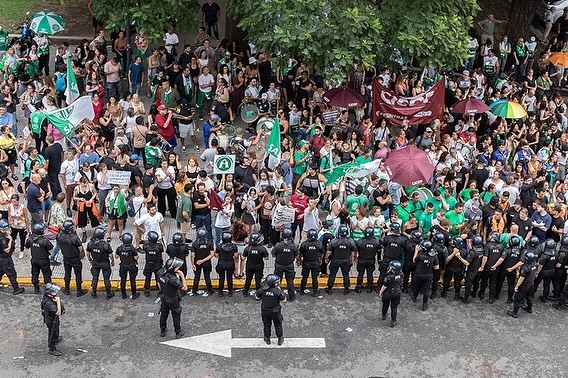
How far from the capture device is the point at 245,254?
13.1 m

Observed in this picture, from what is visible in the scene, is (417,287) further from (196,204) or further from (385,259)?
(196,204)

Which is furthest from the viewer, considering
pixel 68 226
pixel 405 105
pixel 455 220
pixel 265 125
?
pixel 405 105

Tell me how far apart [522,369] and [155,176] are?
7.40m

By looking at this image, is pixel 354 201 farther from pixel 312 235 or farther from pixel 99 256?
pixel 99 256

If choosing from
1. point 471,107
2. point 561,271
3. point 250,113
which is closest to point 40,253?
point 250,113

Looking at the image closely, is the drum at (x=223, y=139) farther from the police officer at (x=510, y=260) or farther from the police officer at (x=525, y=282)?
the police officer at (x=525, y=282)

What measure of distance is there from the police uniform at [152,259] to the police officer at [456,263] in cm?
495

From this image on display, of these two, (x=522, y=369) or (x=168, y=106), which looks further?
(x=168, y=106)

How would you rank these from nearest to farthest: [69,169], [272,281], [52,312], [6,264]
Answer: [52,312] → [272,281] → [6,264] → [69,169]

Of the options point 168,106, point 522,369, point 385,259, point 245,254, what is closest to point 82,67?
point 168,106

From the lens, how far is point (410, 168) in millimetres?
14398

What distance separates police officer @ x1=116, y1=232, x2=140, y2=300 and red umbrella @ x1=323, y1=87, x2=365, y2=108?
660 centimetres

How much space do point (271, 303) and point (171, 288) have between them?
1.56 metres

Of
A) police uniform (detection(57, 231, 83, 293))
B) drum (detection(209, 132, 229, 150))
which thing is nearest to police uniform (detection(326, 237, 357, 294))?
drum (detection(209, 132, 229, 150))
